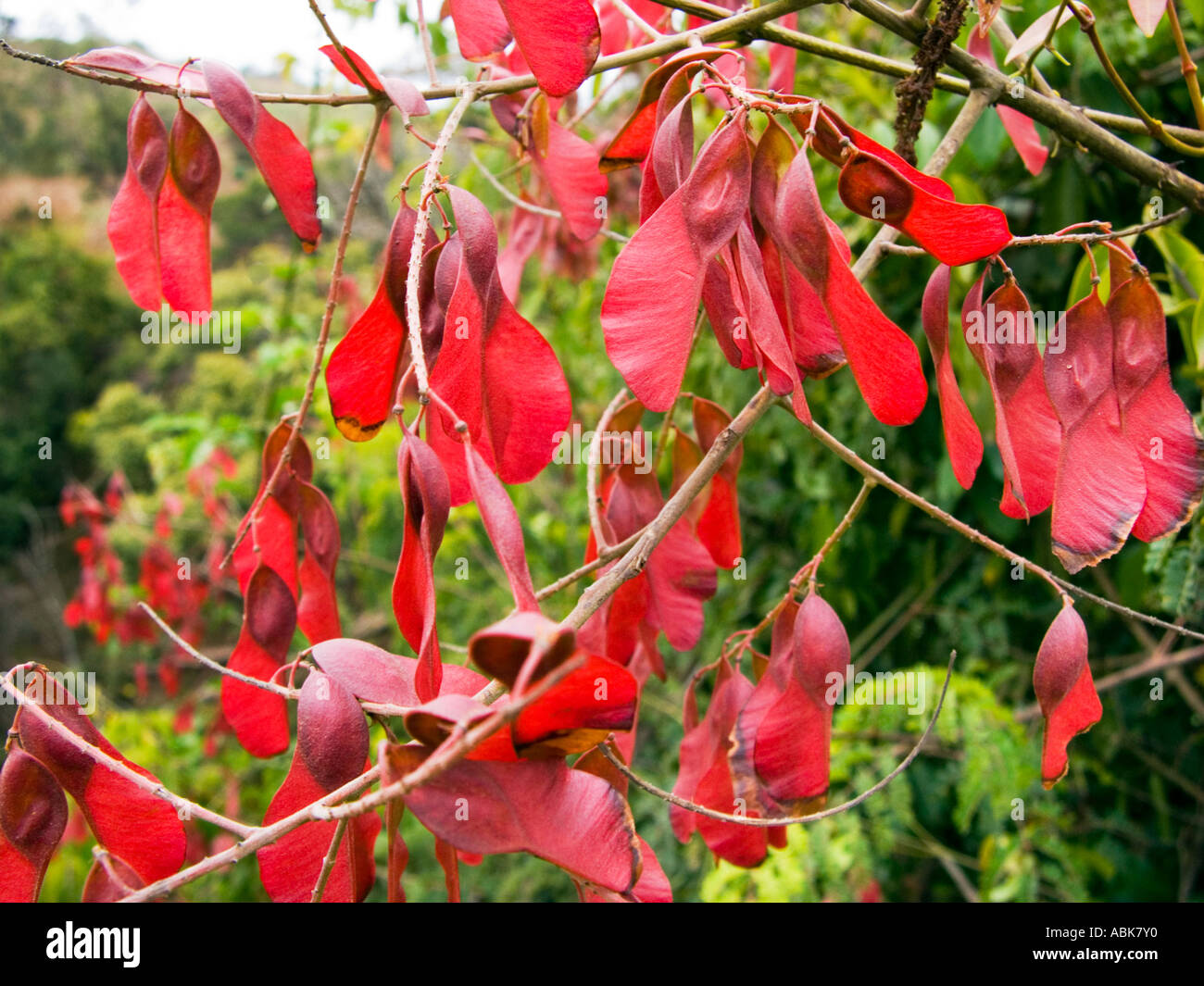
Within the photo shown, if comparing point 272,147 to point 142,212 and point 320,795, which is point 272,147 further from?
point 320,795

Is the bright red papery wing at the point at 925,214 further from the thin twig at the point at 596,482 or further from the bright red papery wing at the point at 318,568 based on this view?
the bright red papery wing at the point at 318,568

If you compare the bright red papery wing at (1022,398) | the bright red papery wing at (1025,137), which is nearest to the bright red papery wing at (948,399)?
the bright red papery wing at (1022,398)

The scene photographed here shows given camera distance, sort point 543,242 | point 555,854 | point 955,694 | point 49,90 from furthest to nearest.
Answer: point 49,90, point 543,242, point 955,694, point 555,854

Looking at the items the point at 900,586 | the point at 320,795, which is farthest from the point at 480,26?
the point at 900,586

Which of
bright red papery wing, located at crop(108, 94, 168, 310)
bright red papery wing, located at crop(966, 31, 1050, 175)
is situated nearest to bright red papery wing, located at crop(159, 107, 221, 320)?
bright red papery wing, located at crop(108, 94, 168, 310)

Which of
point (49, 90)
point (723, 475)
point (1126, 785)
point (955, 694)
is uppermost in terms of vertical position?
point (49, 90)

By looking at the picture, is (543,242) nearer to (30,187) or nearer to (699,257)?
(699,257)

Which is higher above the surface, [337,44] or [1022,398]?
[337,44]

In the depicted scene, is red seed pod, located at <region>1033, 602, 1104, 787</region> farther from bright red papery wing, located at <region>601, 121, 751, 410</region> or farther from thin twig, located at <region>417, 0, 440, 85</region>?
thin twig, located at <region>417, 0, 440, 85</region>

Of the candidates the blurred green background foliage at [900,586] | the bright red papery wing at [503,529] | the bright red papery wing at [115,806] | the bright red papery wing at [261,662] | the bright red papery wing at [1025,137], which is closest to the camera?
the bright red papery wing at [503,529]

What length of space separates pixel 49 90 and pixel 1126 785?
719 centimetres

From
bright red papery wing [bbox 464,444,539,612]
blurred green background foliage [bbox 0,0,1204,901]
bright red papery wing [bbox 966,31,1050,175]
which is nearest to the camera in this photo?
bright red papery wing [bbox 464,444,539,612]
